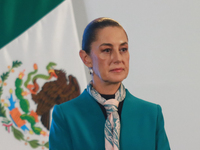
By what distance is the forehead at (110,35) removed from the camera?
1.05 metres

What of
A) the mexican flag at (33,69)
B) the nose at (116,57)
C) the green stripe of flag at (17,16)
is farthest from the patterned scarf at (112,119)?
the green stripe of flag at (17,16)

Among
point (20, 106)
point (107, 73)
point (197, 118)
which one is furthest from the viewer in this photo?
point (20, 106)

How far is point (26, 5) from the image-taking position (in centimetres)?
232

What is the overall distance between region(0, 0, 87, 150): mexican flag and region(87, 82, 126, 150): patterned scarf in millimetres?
1235

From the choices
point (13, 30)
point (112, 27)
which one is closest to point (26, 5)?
point (13, 30)

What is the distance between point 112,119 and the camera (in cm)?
105

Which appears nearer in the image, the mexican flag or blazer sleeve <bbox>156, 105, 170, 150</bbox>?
blazer sleeve <bbox>156, 105, 170, 150</bbox>

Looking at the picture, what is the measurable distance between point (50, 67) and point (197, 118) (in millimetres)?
1035

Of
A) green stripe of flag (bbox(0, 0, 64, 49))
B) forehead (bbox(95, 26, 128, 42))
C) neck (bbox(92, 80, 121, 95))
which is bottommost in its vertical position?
neck (bbox(92, 80, 121, 95))

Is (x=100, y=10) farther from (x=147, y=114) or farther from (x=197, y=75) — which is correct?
(x=147, y=114)

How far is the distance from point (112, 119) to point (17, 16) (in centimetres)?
149

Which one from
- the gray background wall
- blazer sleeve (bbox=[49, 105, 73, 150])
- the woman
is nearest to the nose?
the woman

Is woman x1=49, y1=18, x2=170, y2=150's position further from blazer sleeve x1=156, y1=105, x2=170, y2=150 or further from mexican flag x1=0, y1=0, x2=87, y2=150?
mexican flag x1=0, y1=0, x2=87, y2=150

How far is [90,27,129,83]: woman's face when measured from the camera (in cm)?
103
